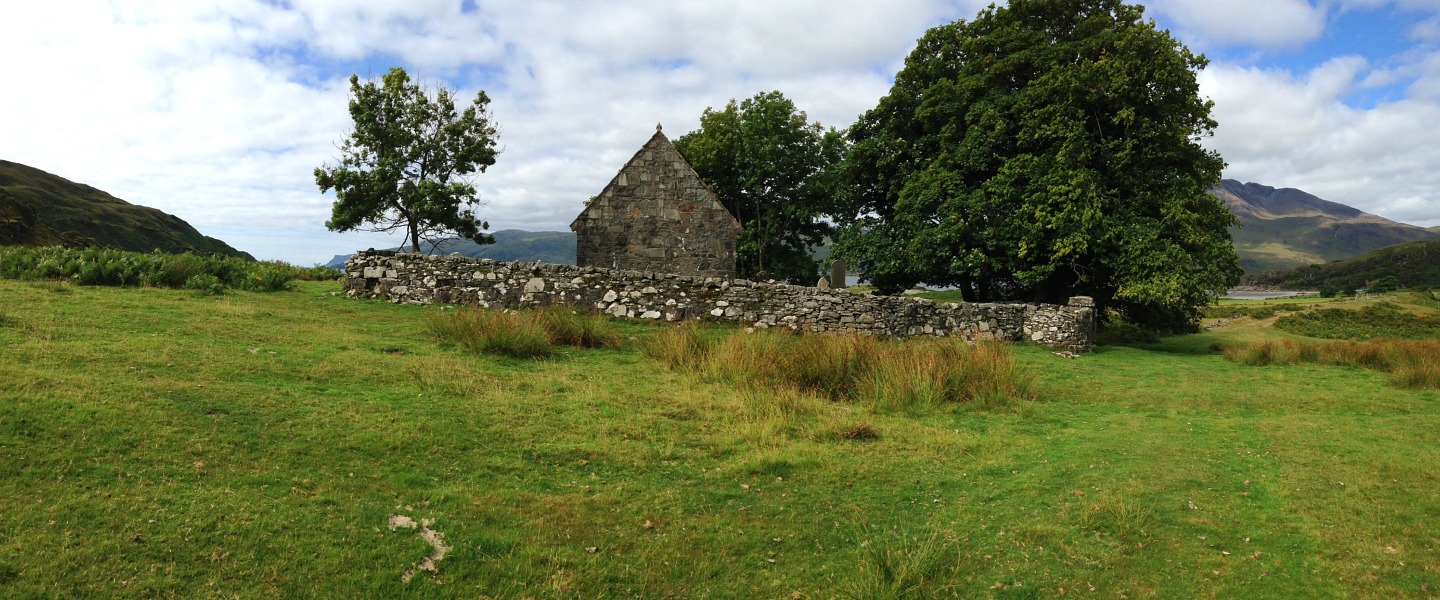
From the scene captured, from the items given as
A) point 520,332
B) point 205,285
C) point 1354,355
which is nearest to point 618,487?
point 520,332

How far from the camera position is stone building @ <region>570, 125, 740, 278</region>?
23016mm

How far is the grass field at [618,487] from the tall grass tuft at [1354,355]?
17.2ft

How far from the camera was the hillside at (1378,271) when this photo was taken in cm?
8800

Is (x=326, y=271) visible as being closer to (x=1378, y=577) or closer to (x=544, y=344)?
(x=544, y=344)

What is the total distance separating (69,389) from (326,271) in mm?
22198

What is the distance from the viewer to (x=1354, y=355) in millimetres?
16219

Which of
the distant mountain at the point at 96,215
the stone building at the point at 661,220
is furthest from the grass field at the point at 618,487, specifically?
the distant mountain at the point at 96,215

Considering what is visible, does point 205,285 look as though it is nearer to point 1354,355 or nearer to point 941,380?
point 941,380

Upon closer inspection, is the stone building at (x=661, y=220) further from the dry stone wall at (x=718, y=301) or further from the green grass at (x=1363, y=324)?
the green grass at (x=1363, y=324)

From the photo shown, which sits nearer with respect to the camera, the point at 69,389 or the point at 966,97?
the point at 69,389

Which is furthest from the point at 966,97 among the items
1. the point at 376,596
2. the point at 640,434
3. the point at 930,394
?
the point at 376,596

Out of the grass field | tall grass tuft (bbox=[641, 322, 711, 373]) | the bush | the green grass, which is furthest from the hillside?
the bush

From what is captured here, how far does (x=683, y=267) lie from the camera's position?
23.1 meters

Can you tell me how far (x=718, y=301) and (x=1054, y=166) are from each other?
10744mm
